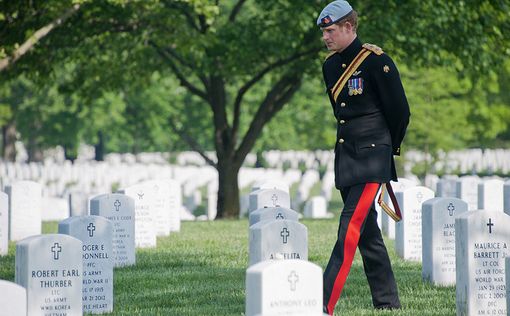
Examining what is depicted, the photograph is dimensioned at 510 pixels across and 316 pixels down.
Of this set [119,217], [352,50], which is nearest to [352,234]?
[352,50]

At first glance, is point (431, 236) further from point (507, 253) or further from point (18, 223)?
point (18, 223)

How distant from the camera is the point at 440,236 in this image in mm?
11180

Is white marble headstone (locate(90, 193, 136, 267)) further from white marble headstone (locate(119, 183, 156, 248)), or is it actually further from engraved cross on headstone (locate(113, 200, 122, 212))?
white marble headstone (locate(119, 183, 156, 248))

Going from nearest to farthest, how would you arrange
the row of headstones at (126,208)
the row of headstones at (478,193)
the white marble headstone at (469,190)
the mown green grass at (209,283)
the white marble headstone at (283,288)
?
1. the white marble headstone at (283,288)
2. the mown green grass at (209,283)
3. the row of headstones at (126,208)
4. the row of headstones at (478,193)
5. the white marble headstone at (469,190)

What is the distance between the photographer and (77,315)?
895 cm

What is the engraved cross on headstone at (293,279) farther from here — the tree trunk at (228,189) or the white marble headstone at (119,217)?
the tree trunk at (228,189)

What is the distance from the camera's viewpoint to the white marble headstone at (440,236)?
36.7 feet

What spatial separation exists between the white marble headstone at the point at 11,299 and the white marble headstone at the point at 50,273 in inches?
70.5

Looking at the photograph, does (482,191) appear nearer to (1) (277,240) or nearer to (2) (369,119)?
(1) (277,240)

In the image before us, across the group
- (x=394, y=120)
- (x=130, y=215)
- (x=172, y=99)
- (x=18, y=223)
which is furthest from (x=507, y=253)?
(x=172, y=99)

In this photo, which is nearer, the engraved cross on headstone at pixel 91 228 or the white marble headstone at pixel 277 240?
the white marble headstone at pixel 277 240

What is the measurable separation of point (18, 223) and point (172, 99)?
28.0m

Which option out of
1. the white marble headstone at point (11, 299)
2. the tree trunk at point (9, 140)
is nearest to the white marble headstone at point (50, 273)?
the white marble headstone at point (11, 299)

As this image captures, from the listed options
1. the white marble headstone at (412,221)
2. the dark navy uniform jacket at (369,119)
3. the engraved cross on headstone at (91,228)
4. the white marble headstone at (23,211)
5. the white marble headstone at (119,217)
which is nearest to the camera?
the dark navy uniform jacket at (369,119)
